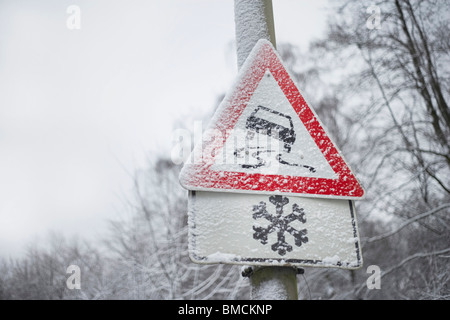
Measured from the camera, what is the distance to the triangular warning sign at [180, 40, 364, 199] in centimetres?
146

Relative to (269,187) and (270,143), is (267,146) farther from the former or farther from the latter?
(269,187)

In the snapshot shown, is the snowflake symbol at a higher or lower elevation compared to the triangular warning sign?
lower

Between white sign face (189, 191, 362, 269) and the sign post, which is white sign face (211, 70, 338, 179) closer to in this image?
the sign post

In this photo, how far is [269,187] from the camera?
1475mm

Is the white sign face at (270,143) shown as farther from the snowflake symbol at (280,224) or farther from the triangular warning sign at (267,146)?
the snowflake symbol at (280,224)

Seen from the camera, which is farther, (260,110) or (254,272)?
(260,110)

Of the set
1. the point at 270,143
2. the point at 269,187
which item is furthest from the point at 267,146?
the point at 269,187

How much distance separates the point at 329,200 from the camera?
1.53 metres

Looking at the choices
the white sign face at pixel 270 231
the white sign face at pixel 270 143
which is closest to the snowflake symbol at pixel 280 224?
the white sign face at pixel 270 231

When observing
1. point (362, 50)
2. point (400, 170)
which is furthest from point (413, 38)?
point (400, 170)

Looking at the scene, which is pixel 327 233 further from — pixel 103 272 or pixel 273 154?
pixel 103 272

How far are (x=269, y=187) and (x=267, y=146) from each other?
17 cm

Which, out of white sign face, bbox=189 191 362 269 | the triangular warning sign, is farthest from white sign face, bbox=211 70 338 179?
white sign face, bbox=189 191 362 269
